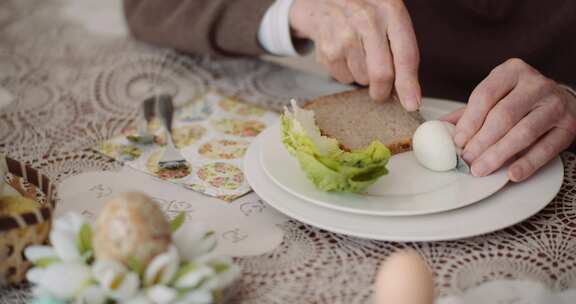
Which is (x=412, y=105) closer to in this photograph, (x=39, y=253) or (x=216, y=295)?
(x=216, y=295)

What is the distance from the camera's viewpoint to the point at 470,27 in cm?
157

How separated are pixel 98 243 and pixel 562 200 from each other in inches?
28.1

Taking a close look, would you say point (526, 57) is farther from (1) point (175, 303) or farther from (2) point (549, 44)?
(1) point (175, 303)

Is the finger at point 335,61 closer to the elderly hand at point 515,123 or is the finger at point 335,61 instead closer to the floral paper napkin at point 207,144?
the floral paper napkin at point 207,144

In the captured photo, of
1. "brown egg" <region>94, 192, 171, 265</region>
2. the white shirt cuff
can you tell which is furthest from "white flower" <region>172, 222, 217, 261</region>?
the white shirt cuff

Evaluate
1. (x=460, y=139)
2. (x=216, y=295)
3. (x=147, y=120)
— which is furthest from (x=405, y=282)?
(x=147, y=120)

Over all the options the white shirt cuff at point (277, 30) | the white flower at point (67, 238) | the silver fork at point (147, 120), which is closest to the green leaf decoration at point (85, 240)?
the white flower at point (67, 238)

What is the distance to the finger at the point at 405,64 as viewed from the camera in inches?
45.2

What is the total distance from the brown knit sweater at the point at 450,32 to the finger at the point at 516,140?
453 mm

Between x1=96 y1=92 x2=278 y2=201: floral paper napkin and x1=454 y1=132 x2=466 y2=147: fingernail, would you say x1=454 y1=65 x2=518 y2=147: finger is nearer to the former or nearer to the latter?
x1=454 y1=132 x2=466 y2=147: fingernail

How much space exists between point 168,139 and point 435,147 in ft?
1.60

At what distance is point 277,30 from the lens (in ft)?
4.95

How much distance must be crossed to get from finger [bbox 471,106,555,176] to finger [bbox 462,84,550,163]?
1cm

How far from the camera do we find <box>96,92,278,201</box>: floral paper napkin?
112 centimetres
